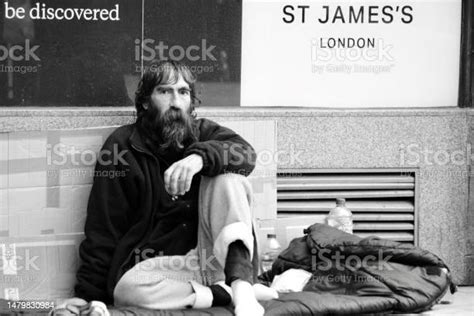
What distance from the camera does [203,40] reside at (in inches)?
300

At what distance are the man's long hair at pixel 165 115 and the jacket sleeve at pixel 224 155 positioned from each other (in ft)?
0.46

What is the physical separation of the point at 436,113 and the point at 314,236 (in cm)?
131

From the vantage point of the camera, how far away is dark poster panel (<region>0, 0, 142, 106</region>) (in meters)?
7.37

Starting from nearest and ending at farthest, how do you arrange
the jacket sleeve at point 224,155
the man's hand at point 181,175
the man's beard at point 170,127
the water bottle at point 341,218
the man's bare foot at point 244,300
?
the man's bare foot at point 244,300 → the man's hand at point 181,175 → the jacket sleeve at point 224,155 → the man's beard at point 170,127 → the water bottle at point 341,218

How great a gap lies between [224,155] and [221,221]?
35 centimetres

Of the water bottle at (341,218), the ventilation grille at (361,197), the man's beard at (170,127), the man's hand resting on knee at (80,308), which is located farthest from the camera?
the ventilation grille at (361,197)

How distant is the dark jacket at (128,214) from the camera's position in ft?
21.2

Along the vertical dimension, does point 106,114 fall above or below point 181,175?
above

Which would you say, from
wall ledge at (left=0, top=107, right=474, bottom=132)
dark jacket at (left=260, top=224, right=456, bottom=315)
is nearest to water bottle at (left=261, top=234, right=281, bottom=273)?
dark jacket at (left=260, top=224, right=456, bottom=315)

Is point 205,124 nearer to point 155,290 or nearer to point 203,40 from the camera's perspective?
point 203,40

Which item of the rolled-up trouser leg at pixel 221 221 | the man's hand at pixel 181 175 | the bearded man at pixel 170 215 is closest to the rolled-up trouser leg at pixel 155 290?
the bearded man at pixel 170 215

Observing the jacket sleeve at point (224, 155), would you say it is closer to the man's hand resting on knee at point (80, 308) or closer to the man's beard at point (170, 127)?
the man's beard at point (170, 127)

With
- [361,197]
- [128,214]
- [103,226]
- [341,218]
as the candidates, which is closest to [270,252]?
[341,218]

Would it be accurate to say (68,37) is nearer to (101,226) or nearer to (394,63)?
(101,226)
